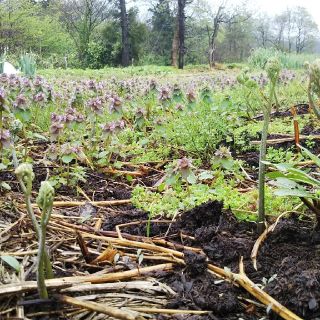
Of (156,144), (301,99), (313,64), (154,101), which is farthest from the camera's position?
(301,99)

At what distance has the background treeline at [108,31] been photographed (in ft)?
95.5

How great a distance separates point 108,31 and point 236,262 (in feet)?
99.3

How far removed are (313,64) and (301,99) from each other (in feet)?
13.5

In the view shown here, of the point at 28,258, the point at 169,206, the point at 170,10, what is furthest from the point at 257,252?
the point at 170,10

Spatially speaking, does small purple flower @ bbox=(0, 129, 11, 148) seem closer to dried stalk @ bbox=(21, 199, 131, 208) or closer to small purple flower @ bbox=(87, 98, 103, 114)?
dried stalk @ bbox=(21, 199, 131, 208)

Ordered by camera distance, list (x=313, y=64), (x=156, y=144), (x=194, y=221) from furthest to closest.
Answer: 1. (x=156, y=144)
2. (x=194, y=221)
3. (x=313, y=64)

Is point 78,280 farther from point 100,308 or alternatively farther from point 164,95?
point 164,95

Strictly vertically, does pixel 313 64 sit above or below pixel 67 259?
above

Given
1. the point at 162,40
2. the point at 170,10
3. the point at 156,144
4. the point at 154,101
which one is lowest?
the point at 156,144

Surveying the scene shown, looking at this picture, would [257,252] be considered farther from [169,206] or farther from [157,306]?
[169,206]

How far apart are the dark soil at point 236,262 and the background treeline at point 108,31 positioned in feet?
75.3

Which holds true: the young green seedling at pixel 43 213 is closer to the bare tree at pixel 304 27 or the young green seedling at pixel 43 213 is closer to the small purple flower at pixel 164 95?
the small purple flower at pixel 164 95

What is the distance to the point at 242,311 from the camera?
1129mm

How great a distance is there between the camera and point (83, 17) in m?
36.9
